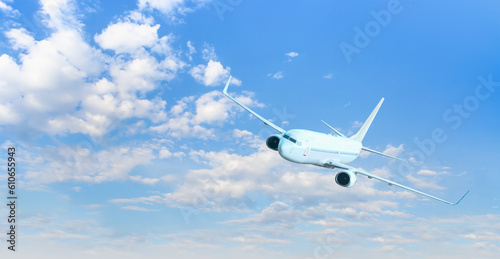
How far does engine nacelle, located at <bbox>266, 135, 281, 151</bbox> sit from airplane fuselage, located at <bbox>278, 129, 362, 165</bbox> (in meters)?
1.81

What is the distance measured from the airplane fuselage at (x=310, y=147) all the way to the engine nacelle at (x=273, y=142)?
181cm

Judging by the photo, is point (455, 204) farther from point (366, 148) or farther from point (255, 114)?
point (255, 114)

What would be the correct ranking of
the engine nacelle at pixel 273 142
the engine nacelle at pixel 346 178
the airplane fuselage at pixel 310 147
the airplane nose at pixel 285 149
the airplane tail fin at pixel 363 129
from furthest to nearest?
1. the airplane tail fin at pixel 363 129
2. the engine nacelle at pixel 273 142
3. the engine nacelle at pixel 346 178
4. the airplane fuselage at pixel 310 147
5. the airplane nose at pixel 285 149

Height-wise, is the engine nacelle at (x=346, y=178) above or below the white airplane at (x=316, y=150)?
below

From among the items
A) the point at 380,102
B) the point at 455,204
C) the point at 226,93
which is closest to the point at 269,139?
the point at 226,93

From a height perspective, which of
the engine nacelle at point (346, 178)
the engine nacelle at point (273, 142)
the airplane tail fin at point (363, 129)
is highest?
the airplane tail fin at point (363, 129)

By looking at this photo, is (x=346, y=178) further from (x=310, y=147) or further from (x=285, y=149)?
(x=285, y=149)

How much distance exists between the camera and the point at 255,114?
112ft

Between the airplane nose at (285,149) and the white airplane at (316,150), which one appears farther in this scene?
the white airplane at (316,150)

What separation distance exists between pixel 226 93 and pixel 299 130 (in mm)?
10731

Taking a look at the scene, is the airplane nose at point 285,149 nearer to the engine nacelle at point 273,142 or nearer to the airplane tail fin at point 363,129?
the engine nacelle at point 273,142

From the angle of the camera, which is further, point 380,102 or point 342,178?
point 380,102

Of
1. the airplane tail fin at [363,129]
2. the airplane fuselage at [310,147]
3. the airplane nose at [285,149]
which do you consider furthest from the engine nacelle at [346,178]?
the airplane tail fin at [363,129]

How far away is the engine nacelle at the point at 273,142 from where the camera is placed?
94.8ft
